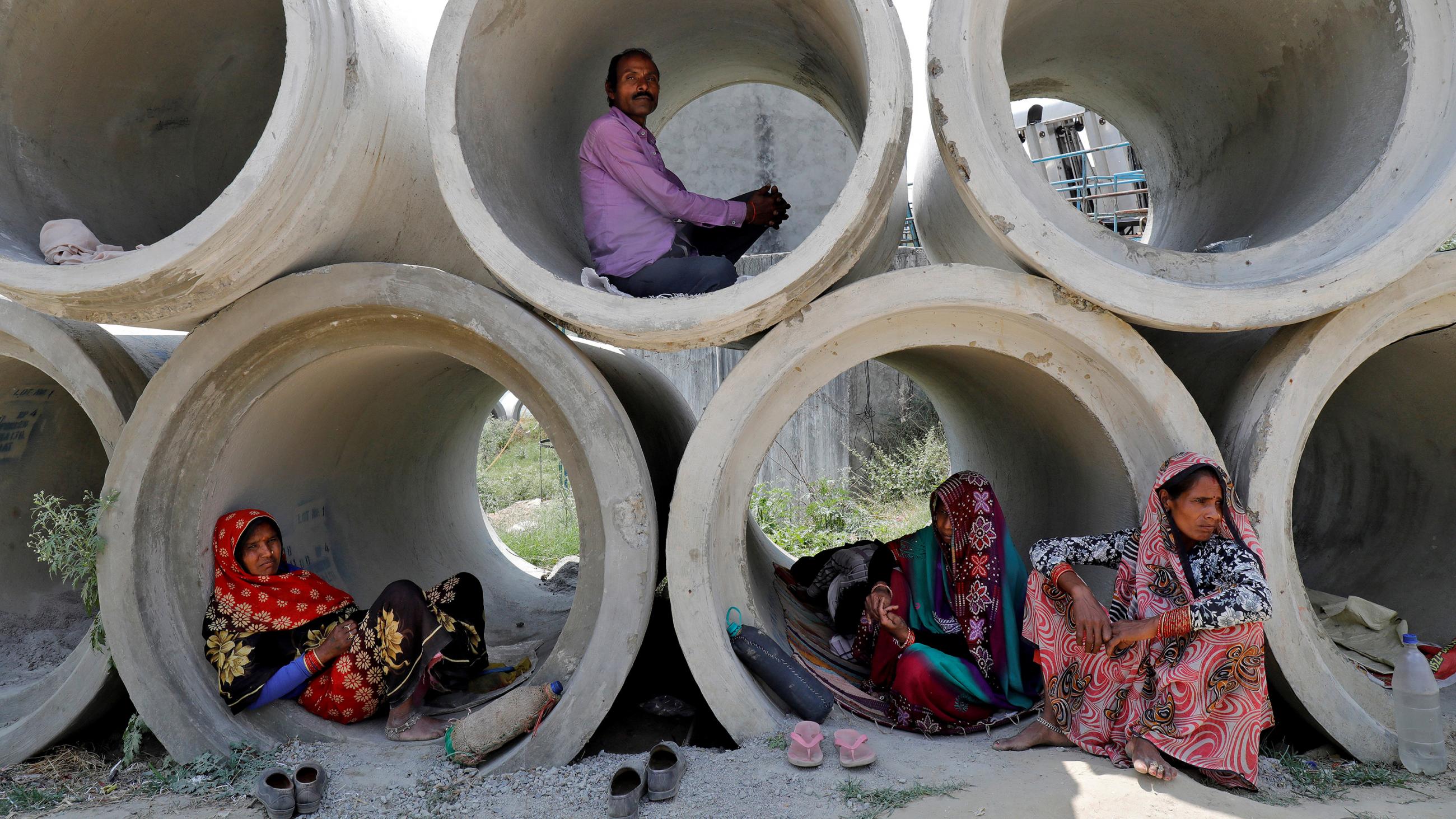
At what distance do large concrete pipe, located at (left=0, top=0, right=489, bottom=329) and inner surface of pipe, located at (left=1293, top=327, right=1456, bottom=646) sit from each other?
4.39 meters

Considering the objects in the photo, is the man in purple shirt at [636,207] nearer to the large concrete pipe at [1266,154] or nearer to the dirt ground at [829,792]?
the large concrete pipe at [1266,154]

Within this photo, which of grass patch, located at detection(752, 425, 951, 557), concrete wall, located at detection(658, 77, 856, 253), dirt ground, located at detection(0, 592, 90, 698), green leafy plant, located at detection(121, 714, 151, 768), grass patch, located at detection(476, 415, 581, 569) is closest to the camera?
green leafy plant, located at detection(121, 714, 151, 768)

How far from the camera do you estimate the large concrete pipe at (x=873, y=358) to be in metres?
3.16

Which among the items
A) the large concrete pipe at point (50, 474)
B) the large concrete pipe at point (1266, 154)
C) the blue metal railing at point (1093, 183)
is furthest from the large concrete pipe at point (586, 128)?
the blue metal railing at point (1093, 183)

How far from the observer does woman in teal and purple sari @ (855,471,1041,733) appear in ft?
11.2

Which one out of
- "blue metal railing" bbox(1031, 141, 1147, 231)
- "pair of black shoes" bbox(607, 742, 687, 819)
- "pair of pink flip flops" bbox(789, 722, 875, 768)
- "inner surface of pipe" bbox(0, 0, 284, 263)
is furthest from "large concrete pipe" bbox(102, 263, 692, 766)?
"blue metal railing" bbox(1031, 141, 1147, 231)

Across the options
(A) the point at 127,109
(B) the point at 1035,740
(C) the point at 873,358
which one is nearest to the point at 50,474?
(A) the point at 127,109

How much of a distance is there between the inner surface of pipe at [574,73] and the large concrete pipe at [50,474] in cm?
181

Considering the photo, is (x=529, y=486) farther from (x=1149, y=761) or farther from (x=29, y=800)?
(x=1149, y=761)

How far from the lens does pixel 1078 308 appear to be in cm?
316

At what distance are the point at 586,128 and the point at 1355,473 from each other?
4546 mm

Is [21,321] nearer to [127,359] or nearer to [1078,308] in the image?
[127,359]

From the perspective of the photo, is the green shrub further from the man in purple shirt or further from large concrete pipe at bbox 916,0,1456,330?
the man in purple shirt

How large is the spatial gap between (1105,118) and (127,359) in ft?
17.6
